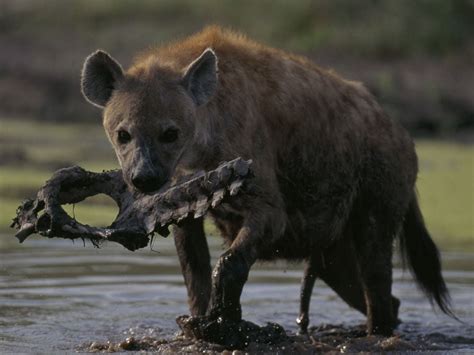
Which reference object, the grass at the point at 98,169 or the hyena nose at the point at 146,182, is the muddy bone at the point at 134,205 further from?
the grass at the point at 98,169

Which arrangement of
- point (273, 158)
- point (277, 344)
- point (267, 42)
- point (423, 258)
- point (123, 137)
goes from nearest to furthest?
point (123, 137) < point (277, 344) < point (273, 158) < point (423, 258) < point (267, 42)

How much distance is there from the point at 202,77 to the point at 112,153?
7.80 meters

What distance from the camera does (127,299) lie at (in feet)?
25.9

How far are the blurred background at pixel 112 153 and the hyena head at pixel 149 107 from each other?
1130 millimetres

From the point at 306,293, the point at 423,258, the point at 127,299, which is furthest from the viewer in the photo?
the point at 127,299

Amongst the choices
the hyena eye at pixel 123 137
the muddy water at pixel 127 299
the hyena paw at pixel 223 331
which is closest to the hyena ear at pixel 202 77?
the hyena eye at pixel 123 137

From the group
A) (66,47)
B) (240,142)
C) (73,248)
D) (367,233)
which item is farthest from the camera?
(66,47)

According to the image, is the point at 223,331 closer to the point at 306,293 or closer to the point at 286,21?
the point at 306,293

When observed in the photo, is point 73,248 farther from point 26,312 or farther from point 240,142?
point 240,142

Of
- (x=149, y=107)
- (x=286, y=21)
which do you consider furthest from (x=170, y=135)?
(x=286, y=21)

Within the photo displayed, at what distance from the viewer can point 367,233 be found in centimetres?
697

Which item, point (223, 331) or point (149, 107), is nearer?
point (149, 107)

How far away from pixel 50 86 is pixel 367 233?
33.4ft

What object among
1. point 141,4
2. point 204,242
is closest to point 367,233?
point 204,242
